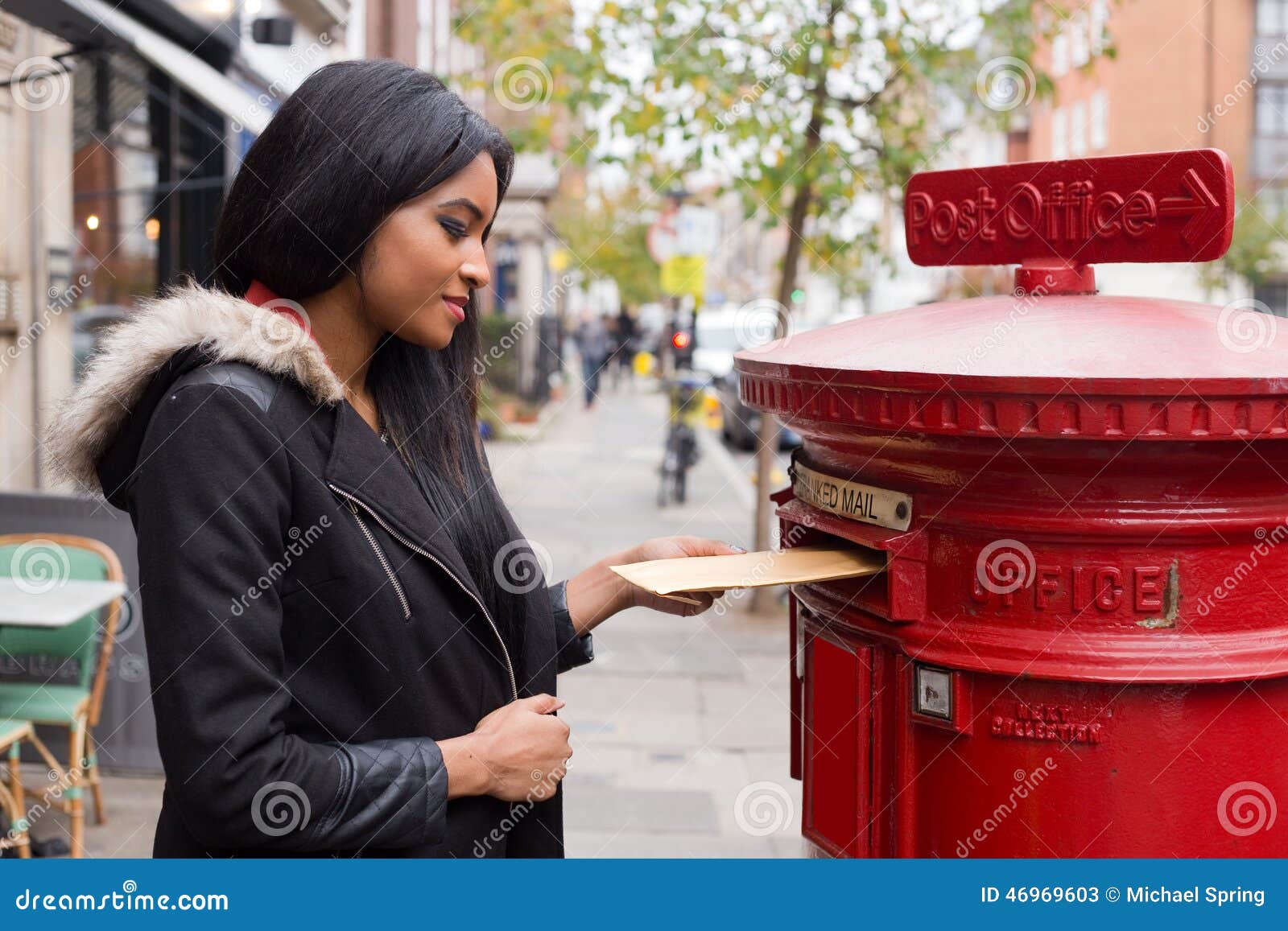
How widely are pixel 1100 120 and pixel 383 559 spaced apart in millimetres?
41793

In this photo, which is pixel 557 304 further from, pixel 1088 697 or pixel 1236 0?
pixel 1088 697

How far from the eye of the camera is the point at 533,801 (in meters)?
2.01

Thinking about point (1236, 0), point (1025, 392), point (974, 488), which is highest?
point (1236, 0)

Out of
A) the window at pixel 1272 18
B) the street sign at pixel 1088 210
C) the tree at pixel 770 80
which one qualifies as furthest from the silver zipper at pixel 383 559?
the window at pixel 1272 18

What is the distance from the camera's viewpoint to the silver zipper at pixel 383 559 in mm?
1727

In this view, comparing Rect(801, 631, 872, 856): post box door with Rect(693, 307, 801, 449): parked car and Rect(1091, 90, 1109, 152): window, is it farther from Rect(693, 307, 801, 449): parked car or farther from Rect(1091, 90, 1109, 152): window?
Rect(1091, 90, 1109, 152): window

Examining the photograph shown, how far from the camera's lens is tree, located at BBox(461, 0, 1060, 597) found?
806 centimetres

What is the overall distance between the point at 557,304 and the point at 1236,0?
2052 cm

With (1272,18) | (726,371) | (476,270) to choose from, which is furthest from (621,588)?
(1272,18)

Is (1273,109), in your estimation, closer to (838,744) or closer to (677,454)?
(677,454)

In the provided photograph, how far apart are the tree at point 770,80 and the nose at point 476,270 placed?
5.90m

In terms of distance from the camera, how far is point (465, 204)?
180 centimetres

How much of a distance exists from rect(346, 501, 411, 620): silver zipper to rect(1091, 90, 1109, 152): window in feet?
130
